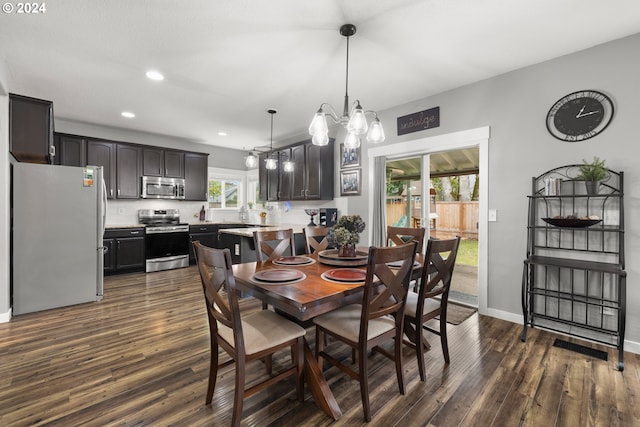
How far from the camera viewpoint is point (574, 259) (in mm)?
2631

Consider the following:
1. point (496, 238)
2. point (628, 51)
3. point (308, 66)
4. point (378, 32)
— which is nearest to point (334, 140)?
point (308, 66)

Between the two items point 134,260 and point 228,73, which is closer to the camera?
point 228,73

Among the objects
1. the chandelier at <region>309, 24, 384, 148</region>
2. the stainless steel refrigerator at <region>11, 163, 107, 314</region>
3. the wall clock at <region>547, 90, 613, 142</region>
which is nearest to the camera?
the chandelier at <region>309, 24, 384, 148</region>

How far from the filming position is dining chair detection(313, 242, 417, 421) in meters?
1.56

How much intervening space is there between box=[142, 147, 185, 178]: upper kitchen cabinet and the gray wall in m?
4.76

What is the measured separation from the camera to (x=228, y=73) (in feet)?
9.89

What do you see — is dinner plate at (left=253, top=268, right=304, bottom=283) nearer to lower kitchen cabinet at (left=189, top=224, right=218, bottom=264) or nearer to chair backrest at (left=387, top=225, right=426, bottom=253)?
chair backrest at (left=387, top=225, right=426, bottom=253)

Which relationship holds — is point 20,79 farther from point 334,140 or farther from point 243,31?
point 334,140

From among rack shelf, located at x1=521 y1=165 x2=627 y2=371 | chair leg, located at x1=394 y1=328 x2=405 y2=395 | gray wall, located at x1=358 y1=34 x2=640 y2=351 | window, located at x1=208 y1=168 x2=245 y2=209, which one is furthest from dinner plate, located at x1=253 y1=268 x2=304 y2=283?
window, located at x1=208 y1=168 x2=245 y2=209

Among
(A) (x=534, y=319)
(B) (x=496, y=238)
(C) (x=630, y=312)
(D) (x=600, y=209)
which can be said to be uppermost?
(D) (x=600, y=209)

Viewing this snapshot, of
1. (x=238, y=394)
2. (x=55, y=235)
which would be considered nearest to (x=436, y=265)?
(x=238, y=394)

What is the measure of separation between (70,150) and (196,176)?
2.01m

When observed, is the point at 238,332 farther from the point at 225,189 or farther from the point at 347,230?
the point at 225,189

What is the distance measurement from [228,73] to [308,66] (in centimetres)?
87
